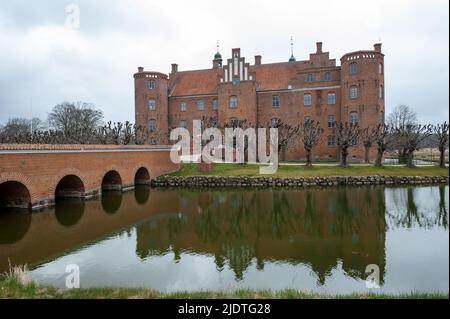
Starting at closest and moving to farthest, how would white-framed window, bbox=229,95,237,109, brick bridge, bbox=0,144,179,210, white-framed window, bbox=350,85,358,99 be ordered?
brick bridge, bbox=0,144,179,210 < white-framed window, bbox=350,85,358,99 < white-framed window, bbox=229,95,237,109

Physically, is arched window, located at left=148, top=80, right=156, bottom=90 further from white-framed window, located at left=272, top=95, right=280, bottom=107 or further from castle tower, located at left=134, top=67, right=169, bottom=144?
white-framed window, located at left=272, top=95, right=280, bottom=107

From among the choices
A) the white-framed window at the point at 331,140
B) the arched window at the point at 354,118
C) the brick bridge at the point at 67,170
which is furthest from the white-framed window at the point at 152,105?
the arched window at the point at 354,118

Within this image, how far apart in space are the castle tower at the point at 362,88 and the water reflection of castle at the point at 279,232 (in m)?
13.8

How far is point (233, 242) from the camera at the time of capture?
909cm

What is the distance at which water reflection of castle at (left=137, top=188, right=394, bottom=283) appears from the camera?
7.68 metres

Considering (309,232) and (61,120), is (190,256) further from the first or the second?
(61,120)

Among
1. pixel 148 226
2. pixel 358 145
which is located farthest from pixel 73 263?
pixel 358 145

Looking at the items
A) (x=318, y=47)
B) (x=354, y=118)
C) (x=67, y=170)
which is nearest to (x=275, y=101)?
(x=318, y=47)

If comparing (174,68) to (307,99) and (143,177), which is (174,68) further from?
(143,177)

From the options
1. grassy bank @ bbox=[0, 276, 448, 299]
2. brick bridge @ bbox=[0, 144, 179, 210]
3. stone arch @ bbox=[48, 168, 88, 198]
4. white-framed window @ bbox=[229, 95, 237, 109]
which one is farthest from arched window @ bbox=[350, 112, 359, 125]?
grassy bank @ bbox=[0, 276, 448, 299]

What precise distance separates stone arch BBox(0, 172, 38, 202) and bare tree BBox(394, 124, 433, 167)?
68.9ft

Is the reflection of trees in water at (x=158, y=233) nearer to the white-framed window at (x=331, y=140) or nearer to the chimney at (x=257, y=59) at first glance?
the white-framed window at (x=331, y=140)

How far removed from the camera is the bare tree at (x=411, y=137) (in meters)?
21.8

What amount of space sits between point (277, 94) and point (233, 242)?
2463 cm
